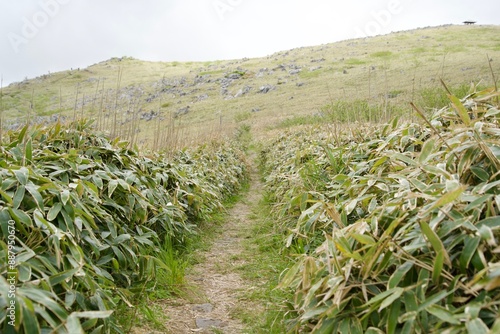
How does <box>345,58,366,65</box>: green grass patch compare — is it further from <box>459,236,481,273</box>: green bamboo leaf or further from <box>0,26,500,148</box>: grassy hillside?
<box>459,236,481,273</box>: green bamboo leaf

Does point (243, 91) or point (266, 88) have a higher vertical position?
point (243, 91)

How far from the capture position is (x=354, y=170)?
10.5ft

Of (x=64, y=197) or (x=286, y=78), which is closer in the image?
(x=64, y=197)

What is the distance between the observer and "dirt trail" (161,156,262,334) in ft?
8.54

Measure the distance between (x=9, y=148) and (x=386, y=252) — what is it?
2.54 metres

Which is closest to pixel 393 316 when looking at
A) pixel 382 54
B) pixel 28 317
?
pixel 28 317

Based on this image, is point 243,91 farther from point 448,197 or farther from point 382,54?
point 448,197

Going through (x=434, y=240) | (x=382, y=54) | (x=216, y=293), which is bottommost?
(x=216, y=293)

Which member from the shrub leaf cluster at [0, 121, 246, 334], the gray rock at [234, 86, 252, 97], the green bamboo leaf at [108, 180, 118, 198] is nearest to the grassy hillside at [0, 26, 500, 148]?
the gray rock at [234, 86, 252, 97]

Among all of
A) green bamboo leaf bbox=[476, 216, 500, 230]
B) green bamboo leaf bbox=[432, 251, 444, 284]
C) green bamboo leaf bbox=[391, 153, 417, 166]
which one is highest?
green bamboo leaf bbox=[391, 153, 417, 166]

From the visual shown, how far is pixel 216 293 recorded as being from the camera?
3.18 meters

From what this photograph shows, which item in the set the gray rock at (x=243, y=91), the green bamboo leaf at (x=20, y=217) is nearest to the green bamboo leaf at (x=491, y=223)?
the green bamboo leaf at (x=20, y=217)

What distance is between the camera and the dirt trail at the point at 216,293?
2602 mm

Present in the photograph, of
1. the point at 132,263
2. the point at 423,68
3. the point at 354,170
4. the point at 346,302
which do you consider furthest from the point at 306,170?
the point at 423,68
